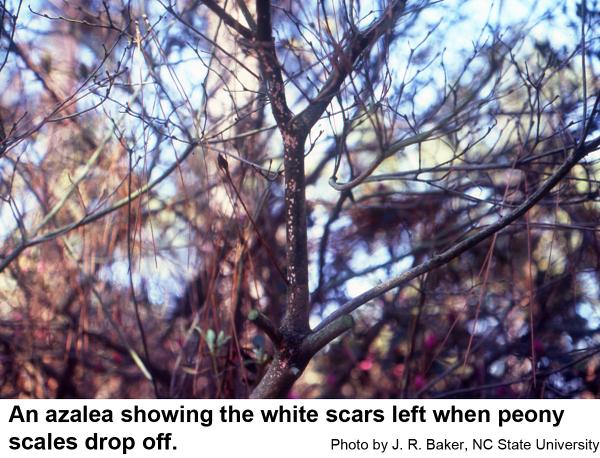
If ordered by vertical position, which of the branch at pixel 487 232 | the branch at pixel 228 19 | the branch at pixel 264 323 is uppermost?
the branch at pixel 228 19

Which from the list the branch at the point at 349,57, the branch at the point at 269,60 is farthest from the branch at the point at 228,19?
the branch at the point at 349,57

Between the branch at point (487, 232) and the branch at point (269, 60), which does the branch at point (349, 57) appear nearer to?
the branch at point (269, 60)

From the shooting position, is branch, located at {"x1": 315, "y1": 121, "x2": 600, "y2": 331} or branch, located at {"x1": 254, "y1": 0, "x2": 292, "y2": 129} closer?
branch, located at {"x1": 315, "y1": 121, "x2": 600, "y2": 331}

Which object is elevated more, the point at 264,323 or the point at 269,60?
the point at 269,60

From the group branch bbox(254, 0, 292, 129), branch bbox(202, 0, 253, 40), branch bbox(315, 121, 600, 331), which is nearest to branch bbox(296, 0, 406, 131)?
branch bbox(254, 0, 292, 129)

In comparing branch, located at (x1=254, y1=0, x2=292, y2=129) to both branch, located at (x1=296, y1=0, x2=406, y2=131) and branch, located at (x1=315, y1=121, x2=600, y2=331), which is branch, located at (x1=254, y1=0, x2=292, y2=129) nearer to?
branch, located at (x1=296, y1=0, x2=406, y2=131)

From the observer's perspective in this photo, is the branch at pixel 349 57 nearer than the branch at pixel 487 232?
No

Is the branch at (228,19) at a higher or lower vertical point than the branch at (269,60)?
higher

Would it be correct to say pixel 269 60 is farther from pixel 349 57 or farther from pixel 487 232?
pixel 487 232

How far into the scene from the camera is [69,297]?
12.1ft

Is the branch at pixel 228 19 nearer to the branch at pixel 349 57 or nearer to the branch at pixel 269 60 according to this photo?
the branch at pixel 269 60

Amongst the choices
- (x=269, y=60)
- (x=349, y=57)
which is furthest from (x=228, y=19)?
(x=349, y=57)
